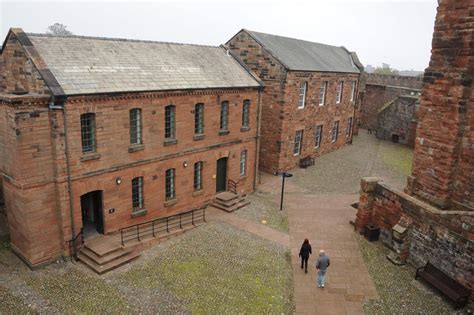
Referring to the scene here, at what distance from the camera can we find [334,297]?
13.2m

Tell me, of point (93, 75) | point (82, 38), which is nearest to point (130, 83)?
point (93, 75)

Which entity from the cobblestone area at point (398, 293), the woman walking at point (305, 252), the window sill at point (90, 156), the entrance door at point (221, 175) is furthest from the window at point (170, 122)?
the cobblestone area at point (398, 293)

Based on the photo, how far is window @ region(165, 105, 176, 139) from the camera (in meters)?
17.7

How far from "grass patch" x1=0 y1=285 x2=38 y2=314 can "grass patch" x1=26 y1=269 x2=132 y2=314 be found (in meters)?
0.67

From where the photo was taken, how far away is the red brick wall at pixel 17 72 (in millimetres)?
13608

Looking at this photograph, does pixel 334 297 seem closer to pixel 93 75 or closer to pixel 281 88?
pixel 93 75

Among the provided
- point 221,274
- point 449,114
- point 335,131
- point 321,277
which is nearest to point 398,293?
point 321,277

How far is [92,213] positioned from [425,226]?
46.6ft

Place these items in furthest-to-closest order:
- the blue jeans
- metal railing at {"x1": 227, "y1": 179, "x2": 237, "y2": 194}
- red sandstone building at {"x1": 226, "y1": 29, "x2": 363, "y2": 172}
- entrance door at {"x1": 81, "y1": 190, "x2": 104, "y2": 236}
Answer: red sandstone building at {"x1": 226, "y1": 29, "x2": 363, "y2": 172} < metal railing at {"x1": 227, "y1": 179, "x2": 237, "y2": 194} < entrance door at {"x1": 81, "y1": 190, "x2": 104, "y2": 236} < the blue jeans

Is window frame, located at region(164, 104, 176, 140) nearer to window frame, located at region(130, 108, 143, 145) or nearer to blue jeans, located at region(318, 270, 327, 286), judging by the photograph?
window frame, located at region(130, 108, 143, 145)

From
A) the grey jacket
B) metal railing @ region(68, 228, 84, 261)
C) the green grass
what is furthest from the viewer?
the green grass

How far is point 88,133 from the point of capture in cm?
1469

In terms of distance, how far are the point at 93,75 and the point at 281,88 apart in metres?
14.2

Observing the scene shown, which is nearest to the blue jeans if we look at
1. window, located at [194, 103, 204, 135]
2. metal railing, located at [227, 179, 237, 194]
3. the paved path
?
the paved path
